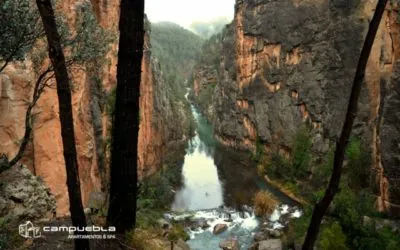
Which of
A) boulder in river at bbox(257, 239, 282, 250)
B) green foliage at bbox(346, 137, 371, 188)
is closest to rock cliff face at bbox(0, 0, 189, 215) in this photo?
boulder in river at bbox(257, 239, 282, 250)

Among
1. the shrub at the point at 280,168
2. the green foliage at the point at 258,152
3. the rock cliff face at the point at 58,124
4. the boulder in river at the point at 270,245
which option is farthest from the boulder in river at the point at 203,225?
the green foliage at the point at 258,152

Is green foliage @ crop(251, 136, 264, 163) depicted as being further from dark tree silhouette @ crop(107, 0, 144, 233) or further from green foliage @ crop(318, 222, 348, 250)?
dark tree silhouette @ crop(107, 0, 144, 233)

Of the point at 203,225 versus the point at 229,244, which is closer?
the point at 229,244

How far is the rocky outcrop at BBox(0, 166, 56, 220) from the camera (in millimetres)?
9305

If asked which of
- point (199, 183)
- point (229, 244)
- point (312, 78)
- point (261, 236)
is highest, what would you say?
point (312, 78)

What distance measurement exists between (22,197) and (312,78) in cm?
4775

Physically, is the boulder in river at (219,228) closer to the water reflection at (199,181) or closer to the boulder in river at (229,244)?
the boulder in river at (229,244)

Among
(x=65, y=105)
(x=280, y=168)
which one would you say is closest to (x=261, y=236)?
(x=280, y=168)

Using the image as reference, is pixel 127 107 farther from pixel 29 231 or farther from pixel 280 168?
pixel 280 168

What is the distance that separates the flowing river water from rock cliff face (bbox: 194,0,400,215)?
7.49m

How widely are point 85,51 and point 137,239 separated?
260 inches

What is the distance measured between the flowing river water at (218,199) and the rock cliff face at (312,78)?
295 inches

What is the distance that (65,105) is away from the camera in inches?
175

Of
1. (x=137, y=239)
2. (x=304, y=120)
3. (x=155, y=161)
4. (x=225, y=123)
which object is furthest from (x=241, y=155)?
(x=137, y=239)
